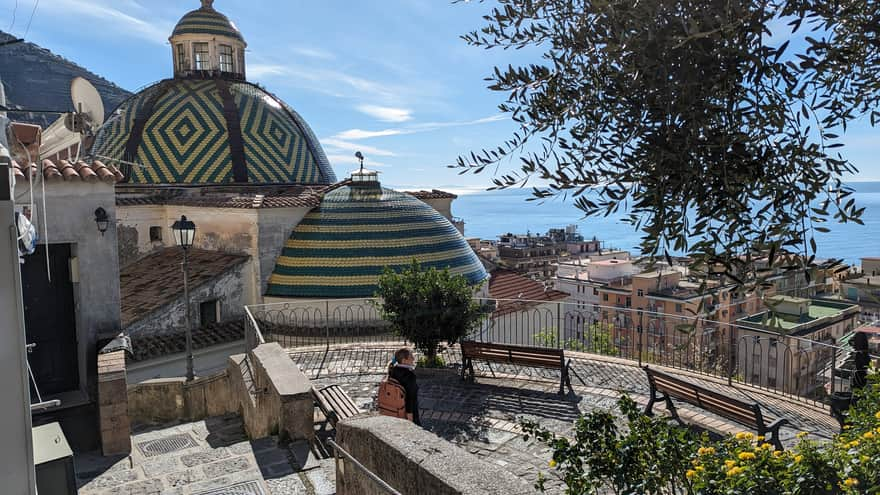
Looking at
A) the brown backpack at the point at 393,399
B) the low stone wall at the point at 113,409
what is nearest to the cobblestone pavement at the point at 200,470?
the low stone wall at the point at 113,409

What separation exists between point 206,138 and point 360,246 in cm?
1037

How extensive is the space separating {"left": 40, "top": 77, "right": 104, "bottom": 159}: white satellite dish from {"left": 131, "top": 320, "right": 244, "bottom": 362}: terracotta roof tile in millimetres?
8561

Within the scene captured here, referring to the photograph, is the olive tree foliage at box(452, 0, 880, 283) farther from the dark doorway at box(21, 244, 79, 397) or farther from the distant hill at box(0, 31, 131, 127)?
the distant hill at box(0, 31, 131, 127)

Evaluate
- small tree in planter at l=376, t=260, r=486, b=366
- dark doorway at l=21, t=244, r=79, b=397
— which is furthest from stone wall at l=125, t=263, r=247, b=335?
small tree in planter at l=376, t=260, r=486, b=366

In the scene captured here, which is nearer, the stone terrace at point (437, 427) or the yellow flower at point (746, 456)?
the yellow flower at point (746, 456)

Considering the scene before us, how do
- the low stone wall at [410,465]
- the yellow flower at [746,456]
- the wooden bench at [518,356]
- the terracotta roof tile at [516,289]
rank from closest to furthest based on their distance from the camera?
the yellow flower at [746,456], the low stone wall at [410,465], the wooden bench at [518,356], the terracotta roof tile at [516,289]

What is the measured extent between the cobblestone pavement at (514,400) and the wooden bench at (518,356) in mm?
259

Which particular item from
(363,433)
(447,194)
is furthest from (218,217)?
(363,433)

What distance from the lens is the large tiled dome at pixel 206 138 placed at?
2209cm

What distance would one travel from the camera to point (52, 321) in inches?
288

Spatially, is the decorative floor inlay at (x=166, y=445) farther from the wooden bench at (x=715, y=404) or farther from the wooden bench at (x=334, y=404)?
the wooden bench at (x=715, y=404)

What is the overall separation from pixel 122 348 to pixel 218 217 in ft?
35.4

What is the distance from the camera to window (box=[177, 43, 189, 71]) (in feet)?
84.8

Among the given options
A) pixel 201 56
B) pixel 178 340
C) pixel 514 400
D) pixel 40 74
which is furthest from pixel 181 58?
pixel 40 74
